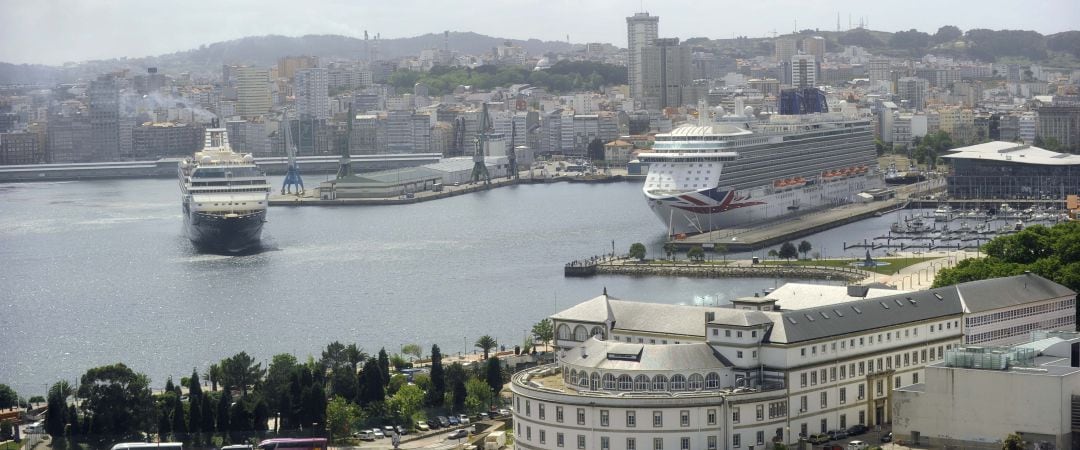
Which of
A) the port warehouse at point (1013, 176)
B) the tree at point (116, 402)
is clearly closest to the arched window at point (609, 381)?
the tree at point (116, 402)

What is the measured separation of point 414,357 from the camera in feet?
63.9

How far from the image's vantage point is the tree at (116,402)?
51.5 ft

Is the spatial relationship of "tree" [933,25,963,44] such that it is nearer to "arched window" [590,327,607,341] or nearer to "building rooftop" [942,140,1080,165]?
"building rooftop" [942,140,1080,165]

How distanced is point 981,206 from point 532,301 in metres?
15.1

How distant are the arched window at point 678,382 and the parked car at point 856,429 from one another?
144cm

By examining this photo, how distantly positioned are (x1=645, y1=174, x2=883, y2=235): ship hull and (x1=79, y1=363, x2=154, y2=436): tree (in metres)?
16.9

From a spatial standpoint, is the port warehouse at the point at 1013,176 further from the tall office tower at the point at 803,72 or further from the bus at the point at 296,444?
the tall office tower at the point at 803,72

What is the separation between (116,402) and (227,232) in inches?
658

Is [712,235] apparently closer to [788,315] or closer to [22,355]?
[22,355]

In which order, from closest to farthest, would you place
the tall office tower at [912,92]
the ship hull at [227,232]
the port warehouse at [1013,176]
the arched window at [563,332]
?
1. the arched window at [563,332]
2. the ship hull at [227,232]
3. the port warehouse at [1013,176]
4. the tall office tower at [912,92]

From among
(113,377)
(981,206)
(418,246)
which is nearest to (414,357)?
(113,377)

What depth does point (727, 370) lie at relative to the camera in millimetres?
14016

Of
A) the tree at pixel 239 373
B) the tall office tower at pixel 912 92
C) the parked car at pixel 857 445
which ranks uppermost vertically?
the tall office tower at pixel 912 92

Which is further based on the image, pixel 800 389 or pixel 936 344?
pixel 936 344
